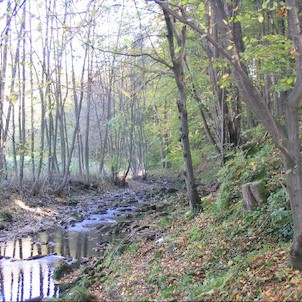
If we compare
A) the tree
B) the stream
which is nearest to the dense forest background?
the tree

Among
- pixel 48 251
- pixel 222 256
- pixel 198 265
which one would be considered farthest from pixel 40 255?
pixel 222 256

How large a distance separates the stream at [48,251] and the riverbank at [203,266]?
78cm

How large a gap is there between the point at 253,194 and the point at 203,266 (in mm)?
1890

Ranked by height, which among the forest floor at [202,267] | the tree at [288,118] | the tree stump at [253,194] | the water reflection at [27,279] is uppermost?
the tree at [288,118]

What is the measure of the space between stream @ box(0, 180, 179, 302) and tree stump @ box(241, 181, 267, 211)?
4155 millimetres

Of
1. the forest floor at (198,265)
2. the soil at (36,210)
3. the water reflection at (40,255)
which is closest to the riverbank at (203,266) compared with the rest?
the forest floor at (198,265)

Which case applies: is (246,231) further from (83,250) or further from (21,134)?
(21,134)

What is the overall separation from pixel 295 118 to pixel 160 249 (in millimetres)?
4475

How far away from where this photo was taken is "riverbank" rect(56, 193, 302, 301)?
16.5 ft

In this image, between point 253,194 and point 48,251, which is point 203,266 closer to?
point 253,194

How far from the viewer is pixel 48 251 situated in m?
11.1

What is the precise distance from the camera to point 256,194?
24.5 ft

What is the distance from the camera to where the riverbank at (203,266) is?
504 cm

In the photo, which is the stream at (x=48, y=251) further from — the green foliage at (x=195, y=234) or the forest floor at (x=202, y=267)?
the green foliage at (x=195, y=234)
